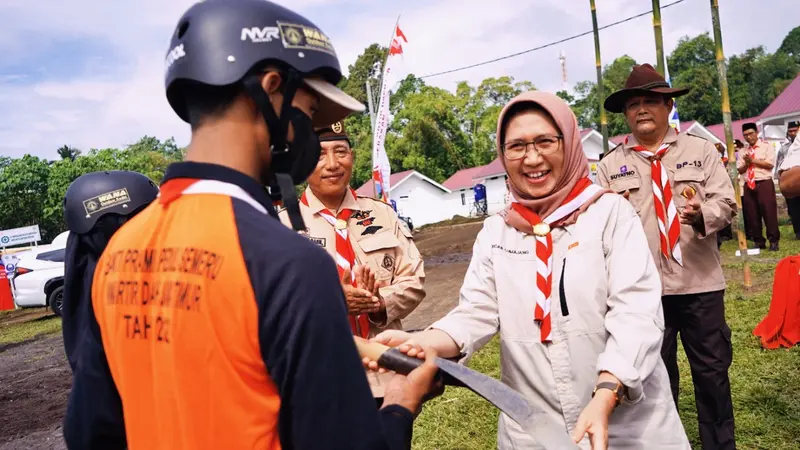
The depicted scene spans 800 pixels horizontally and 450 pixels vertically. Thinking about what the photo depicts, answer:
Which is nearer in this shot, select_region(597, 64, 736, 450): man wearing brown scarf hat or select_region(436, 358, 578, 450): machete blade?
select_region(436, 358, 578, 450): machete blade

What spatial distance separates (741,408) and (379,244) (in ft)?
10.3

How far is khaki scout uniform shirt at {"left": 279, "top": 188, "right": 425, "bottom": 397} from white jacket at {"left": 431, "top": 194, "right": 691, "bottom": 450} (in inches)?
40.7

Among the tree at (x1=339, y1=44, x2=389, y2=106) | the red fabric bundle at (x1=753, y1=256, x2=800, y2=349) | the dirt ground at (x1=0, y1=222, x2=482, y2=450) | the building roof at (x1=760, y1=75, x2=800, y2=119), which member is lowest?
the dirt ground at (x1=0, y1=222, x2=482, y2=450)

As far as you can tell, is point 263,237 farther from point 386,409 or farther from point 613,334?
point 613,334

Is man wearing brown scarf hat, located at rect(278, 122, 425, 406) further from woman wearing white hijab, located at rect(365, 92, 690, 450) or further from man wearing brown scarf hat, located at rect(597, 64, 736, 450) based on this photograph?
man wearing brown scarf hat, located at rect(597, 64, 736, 450)

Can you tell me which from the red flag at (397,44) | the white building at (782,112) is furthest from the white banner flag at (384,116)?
the white building at (782,112)

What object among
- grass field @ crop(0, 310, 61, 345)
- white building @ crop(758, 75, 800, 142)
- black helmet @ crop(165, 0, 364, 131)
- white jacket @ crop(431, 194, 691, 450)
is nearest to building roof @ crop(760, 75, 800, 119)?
white building @ crop(758, 75, 800, 142)

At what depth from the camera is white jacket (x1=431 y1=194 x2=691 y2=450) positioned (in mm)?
2209

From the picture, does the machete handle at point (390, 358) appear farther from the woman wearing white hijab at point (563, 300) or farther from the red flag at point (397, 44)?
the red flag at point (397, 44)

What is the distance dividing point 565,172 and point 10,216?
49.7 meters

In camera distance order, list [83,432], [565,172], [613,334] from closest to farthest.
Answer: [83,432] → [613,334] → [565,172]

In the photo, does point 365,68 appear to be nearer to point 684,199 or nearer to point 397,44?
point 397,44

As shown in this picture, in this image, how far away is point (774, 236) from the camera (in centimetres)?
1152

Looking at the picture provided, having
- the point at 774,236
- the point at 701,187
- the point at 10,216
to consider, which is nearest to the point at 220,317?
the point at 701,187
